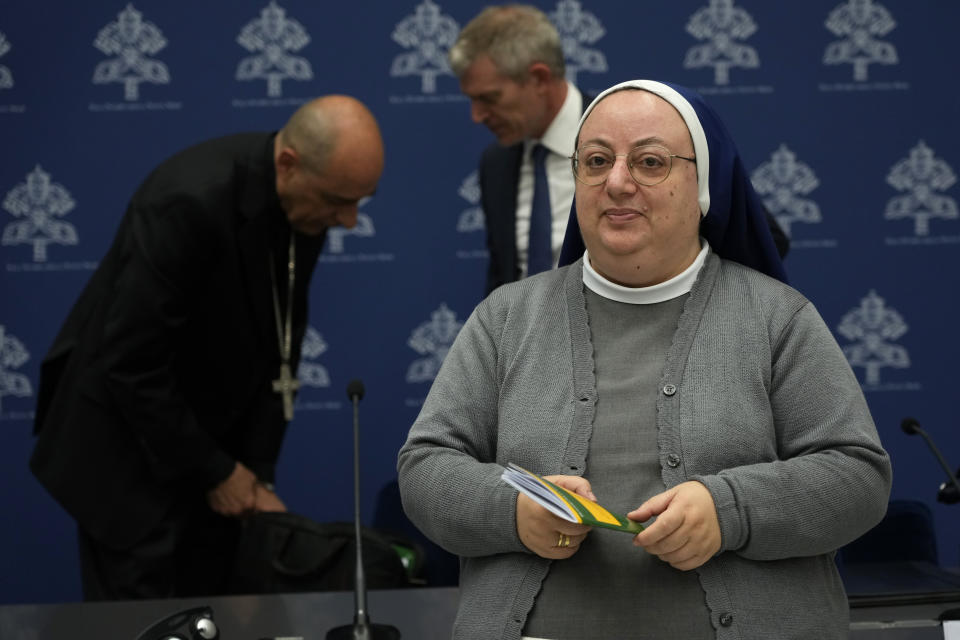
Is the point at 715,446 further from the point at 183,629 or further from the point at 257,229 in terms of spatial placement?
the point at 257,229

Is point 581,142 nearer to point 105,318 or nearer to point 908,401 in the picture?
point 105,318

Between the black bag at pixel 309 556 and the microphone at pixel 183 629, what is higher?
the microphone at pixel 183 629

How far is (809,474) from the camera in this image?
1.69 meters

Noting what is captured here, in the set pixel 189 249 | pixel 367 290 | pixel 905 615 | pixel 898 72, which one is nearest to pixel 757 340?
pixel 905 615

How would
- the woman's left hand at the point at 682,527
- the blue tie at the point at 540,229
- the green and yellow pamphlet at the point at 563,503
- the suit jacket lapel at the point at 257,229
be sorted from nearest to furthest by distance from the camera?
the green and yellow pamphlet at the point at 563,503, the woman's left hand at the point at 682,527, the suit jacket lapel at the point at 257,229, the blue tie at the point at 540,229

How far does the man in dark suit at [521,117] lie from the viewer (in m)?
3.62

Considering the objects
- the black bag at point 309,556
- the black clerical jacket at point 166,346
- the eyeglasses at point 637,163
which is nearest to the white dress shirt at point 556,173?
the black clerical jacket at point 166,346

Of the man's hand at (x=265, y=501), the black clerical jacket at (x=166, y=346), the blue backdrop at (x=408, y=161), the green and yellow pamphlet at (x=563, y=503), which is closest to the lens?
the green and yellow pamphlet at (x=563, y=503)

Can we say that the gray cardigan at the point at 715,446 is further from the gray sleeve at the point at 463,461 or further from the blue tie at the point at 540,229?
the blue tie at the point at 540,229

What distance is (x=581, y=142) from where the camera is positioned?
1.97 metres

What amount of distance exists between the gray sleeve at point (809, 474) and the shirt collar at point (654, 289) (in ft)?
0.73

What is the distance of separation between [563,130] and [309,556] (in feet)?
5.29

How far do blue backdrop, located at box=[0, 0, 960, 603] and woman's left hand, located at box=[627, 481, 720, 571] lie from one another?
2923 mm

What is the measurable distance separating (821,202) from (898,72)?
62 centimetres
